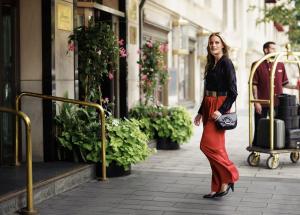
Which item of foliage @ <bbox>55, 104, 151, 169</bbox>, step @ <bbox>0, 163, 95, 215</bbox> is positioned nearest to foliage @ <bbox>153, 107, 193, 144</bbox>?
foliage @ <bbox>55, 104, 151, 169</bbox>

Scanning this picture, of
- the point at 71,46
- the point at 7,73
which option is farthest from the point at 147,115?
the point at 7,73

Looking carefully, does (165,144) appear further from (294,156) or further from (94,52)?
(94,52)

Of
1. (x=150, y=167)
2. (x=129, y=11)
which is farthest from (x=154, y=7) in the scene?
(x=150, y=167)

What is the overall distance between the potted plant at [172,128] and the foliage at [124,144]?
9.90 ft

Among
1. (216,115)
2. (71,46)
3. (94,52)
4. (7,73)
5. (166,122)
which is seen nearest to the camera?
(216,115)

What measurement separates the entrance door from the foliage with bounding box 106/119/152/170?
1.36 metres

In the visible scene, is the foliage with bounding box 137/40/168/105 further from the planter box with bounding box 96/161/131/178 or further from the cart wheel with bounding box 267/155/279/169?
the planter box with bounding box 96/161/131/178

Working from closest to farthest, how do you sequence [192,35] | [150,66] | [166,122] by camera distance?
[166,122]
[150,66]
[192,35]

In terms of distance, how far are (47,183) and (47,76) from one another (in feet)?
6.54

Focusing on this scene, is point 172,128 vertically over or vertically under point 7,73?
under

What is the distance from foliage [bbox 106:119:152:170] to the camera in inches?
324

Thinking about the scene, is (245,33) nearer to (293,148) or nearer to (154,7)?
(154,7)

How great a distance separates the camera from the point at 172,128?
11.6 meters

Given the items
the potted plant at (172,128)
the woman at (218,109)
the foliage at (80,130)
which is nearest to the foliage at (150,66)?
the potted plant at (172,128)
